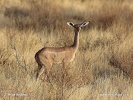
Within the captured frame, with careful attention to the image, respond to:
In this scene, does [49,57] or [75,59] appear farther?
[75,59]

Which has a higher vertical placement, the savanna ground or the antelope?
the antelope

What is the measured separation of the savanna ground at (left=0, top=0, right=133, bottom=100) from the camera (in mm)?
6227

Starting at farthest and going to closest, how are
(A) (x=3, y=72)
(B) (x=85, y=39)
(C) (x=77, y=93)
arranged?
(B) (x=85, y=39)
(A) (x=3, y=72)
(C) (x=77, y=93)

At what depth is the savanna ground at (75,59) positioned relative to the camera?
20.4 ft

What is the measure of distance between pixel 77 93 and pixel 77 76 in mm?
502

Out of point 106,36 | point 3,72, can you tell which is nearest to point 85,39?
point 106,36

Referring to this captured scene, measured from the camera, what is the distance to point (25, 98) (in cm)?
587

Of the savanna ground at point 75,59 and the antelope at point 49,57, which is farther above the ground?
the antelope at point 49,57

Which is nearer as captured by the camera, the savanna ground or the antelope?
the savanna ground

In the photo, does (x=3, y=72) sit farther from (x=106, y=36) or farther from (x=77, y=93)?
(x=106, y=36)

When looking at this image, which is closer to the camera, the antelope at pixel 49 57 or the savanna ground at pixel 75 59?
the savanna ground at pixel 75 59

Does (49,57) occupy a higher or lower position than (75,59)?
higher

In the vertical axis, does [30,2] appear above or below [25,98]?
below

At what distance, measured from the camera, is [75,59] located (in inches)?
320
